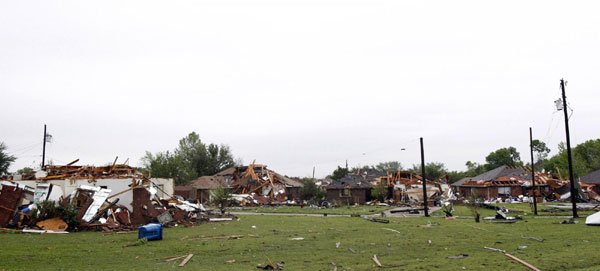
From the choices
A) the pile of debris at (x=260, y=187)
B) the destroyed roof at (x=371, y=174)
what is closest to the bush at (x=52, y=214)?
the pile of debris at (x=260, y=187)

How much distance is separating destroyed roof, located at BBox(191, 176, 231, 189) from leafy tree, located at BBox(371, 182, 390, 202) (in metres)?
22.7

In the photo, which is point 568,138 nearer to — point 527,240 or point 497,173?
point 527,240

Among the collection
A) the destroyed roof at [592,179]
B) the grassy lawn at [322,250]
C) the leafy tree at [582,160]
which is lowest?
the grassy lawn at [322,250]

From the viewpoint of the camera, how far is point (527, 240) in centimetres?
1575

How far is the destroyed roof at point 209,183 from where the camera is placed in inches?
2425

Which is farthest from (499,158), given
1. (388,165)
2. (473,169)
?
(388,165)

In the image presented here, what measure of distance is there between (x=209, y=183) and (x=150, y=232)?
47.3 m

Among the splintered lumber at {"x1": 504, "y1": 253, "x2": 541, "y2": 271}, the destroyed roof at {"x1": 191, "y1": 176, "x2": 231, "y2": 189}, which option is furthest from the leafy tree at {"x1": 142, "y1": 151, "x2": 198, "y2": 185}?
the splintered lumber at {"x1": 504, "y1": 253, "x2": 541, "y2": 271}

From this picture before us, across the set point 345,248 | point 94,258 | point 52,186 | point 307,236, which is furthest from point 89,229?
point 345,248

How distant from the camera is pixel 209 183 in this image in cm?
6350

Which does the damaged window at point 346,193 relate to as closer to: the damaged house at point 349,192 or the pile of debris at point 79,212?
the damaged house at point 349,192

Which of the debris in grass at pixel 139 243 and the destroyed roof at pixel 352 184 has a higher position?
the destroyed roof at pixel 352 184

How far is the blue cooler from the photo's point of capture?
55.4 ft

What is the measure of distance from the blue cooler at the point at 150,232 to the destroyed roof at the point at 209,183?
43.5 metres
